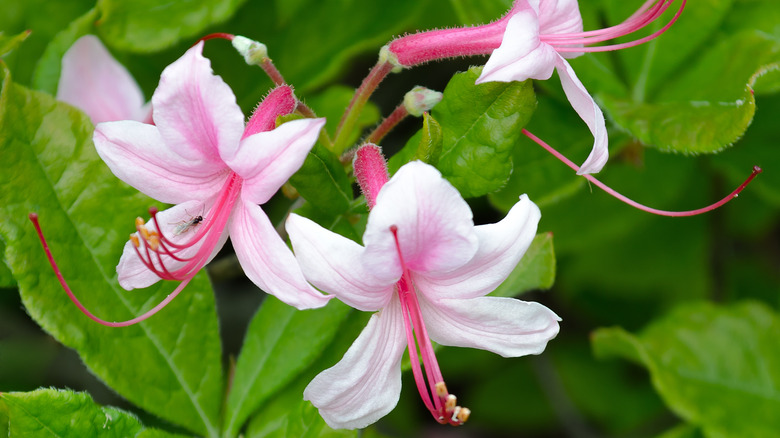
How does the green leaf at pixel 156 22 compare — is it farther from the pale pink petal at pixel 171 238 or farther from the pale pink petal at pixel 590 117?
the pale pink petal at pixel 590 117

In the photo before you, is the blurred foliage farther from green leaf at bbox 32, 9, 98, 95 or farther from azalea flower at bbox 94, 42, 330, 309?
azalea flower at bbox 94, 42, 330, 309

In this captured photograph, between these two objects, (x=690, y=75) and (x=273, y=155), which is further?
(x=690, y=75)

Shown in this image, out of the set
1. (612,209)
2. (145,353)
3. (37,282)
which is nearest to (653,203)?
(612,209)

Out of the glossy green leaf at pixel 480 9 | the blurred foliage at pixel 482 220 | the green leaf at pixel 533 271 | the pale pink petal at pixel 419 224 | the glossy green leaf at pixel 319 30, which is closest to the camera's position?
the pale pink petal at pixel 419 224

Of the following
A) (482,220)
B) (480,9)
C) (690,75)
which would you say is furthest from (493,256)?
(482,220)

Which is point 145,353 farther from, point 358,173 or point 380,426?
point 380,426

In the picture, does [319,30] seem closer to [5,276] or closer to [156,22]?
[156,22]

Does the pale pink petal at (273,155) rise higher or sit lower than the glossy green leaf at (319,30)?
higher

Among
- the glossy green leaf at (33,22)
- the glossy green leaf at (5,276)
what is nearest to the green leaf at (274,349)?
the glossy green leaf at (5,276)
